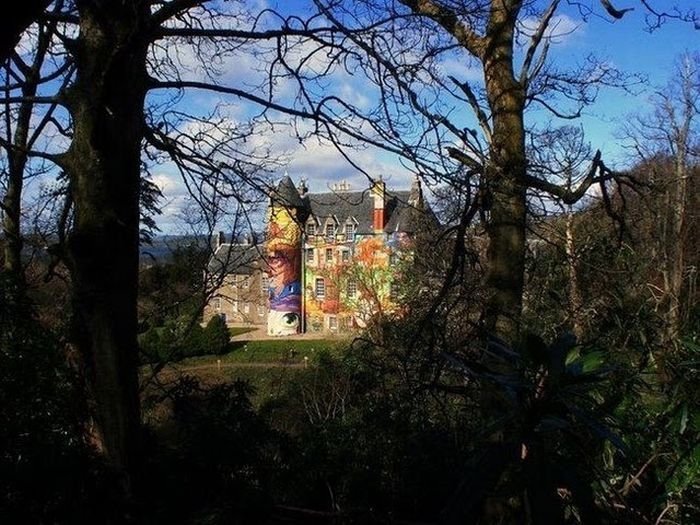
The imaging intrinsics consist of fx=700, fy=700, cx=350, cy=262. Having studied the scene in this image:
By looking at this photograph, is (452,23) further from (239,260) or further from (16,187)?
(239,260)

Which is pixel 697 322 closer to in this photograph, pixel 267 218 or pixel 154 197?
pixel 267 218

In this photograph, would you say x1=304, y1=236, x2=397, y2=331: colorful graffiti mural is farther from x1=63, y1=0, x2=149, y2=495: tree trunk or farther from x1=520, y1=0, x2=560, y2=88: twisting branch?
x1=63, y1=0, x2=149, y2=495: tree trunk

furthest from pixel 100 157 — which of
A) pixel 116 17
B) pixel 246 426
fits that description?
pixel 246 426

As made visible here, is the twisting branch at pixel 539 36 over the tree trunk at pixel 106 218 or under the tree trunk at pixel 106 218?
over

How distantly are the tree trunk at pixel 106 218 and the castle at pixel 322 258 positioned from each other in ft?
4.47

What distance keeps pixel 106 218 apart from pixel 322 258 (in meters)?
23.6

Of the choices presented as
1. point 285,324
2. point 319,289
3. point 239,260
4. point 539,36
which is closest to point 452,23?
point 539,36

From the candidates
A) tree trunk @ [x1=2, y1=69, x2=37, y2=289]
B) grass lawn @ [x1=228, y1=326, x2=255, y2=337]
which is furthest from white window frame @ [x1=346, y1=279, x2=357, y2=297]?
grass lawn @ [x1=228, y1=326, x2=255, y2=337]

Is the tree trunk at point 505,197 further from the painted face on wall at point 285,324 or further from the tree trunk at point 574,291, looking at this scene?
the painted face on wall at point 285,324

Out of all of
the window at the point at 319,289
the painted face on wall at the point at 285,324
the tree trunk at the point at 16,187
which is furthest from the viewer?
the painted face on wall at the point at 285,324

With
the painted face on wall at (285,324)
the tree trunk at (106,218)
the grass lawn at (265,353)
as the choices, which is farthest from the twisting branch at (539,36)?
the painted face on wall at (285,324)

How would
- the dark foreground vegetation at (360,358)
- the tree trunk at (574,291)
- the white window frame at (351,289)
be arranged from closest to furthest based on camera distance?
the dark foreground vegetation at (360,358)
the tree trunk at (574,291)
the white window frame at (351,289)

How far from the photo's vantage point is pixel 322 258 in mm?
26906

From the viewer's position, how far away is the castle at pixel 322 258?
510 cm
